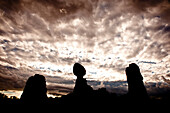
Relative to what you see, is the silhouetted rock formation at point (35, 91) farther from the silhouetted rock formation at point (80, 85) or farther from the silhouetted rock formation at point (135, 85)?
the silhouetted rock formation at point (135, 85)

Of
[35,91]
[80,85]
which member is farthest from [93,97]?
[35,91]

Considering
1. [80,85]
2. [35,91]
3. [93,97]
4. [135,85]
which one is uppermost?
[135,85]

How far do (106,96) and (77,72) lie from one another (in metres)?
22.5

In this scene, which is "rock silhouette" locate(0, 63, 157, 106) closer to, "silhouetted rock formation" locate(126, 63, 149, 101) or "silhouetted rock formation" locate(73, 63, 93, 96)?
"silhouetted rock formation" locate(126, 63, 149, 101)

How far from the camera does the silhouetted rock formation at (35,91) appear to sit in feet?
108

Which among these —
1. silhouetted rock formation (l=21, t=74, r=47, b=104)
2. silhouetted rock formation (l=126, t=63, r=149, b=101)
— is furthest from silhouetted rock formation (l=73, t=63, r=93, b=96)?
silhouetted rock formation (l=126, t=63, r=149, b=101)

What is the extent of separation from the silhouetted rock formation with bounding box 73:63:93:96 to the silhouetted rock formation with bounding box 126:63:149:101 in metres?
18.8

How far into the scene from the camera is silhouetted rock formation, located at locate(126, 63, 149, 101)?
1444 inches

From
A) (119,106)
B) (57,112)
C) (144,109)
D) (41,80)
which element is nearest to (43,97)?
(41,80)

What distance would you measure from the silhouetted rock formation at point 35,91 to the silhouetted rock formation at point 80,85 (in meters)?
15.8

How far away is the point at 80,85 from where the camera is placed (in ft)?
160

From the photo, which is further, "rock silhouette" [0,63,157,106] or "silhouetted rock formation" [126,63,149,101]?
"silhouetted rock formation" [126,63,149,101]

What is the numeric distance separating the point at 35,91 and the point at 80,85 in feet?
71.8

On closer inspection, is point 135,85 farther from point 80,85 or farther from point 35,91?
point 35,91
